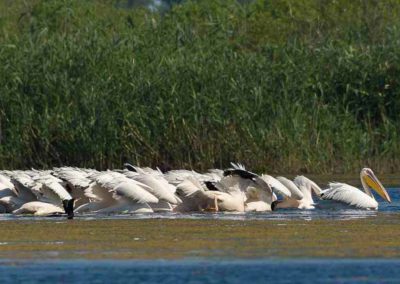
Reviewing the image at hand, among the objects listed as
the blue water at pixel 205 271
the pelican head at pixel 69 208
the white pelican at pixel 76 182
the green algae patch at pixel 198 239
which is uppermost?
the white pelican at pixel 76 182

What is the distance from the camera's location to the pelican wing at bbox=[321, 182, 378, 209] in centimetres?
1677

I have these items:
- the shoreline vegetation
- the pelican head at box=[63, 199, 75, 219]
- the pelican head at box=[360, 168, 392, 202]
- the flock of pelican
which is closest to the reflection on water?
the pelican head at box=[63, 199, 75, 219]

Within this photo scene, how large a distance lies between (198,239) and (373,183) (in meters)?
6.15

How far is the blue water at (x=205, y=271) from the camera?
952 cm

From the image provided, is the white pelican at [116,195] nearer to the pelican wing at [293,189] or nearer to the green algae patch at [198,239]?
the green algae patch at [198,239]

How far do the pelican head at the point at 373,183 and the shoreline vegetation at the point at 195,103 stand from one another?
440 cm

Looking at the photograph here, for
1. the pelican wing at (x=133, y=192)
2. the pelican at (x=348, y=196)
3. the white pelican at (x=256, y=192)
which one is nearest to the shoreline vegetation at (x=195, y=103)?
the white pelican at (x=256, y=192)

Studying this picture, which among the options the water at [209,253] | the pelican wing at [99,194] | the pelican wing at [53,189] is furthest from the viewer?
the pelican wing at [99,194]

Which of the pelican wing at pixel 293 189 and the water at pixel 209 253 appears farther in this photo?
the pelican wing at pixel 293 189

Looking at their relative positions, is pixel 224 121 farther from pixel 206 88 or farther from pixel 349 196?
pixel 349 196

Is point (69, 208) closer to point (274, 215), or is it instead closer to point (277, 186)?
point (274, 215)

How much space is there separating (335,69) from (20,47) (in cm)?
524

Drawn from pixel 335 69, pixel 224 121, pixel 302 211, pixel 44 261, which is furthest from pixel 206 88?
pixel 44 261

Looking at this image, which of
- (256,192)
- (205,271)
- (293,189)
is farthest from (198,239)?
(293,189)
